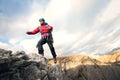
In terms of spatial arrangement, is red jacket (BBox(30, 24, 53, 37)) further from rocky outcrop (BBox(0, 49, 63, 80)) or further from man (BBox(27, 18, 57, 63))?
rocky outcrop (BBox(0, 49, 63, 80))

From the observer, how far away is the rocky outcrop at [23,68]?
14998 mm

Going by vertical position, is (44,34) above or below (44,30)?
below

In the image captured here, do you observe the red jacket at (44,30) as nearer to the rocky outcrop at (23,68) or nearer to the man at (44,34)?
the man at (44,34)

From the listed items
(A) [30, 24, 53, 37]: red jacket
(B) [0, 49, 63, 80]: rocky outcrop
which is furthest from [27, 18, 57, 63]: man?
(B) [0, 49, 63, 80]: rocky outcrop

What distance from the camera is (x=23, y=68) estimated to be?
53.9 ft

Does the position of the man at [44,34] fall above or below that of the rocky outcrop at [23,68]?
above

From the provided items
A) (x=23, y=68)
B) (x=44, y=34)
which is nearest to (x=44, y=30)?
(x=44, y=34)

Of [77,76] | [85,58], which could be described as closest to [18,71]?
[77,76]

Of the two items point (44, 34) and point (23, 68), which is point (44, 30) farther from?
point (23, 68)

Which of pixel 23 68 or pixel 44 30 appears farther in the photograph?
pixel 44 30

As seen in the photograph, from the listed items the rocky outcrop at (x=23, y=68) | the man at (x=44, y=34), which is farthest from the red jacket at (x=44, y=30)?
the rocky outcrop at (x=23, y=68)

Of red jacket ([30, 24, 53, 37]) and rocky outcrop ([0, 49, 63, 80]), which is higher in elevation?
red jacket ([30, 24, 53, 37])

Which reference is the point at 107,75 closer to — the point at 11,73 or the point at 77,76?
the point at 77,76

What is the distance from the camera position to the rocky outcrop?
14998 mm
